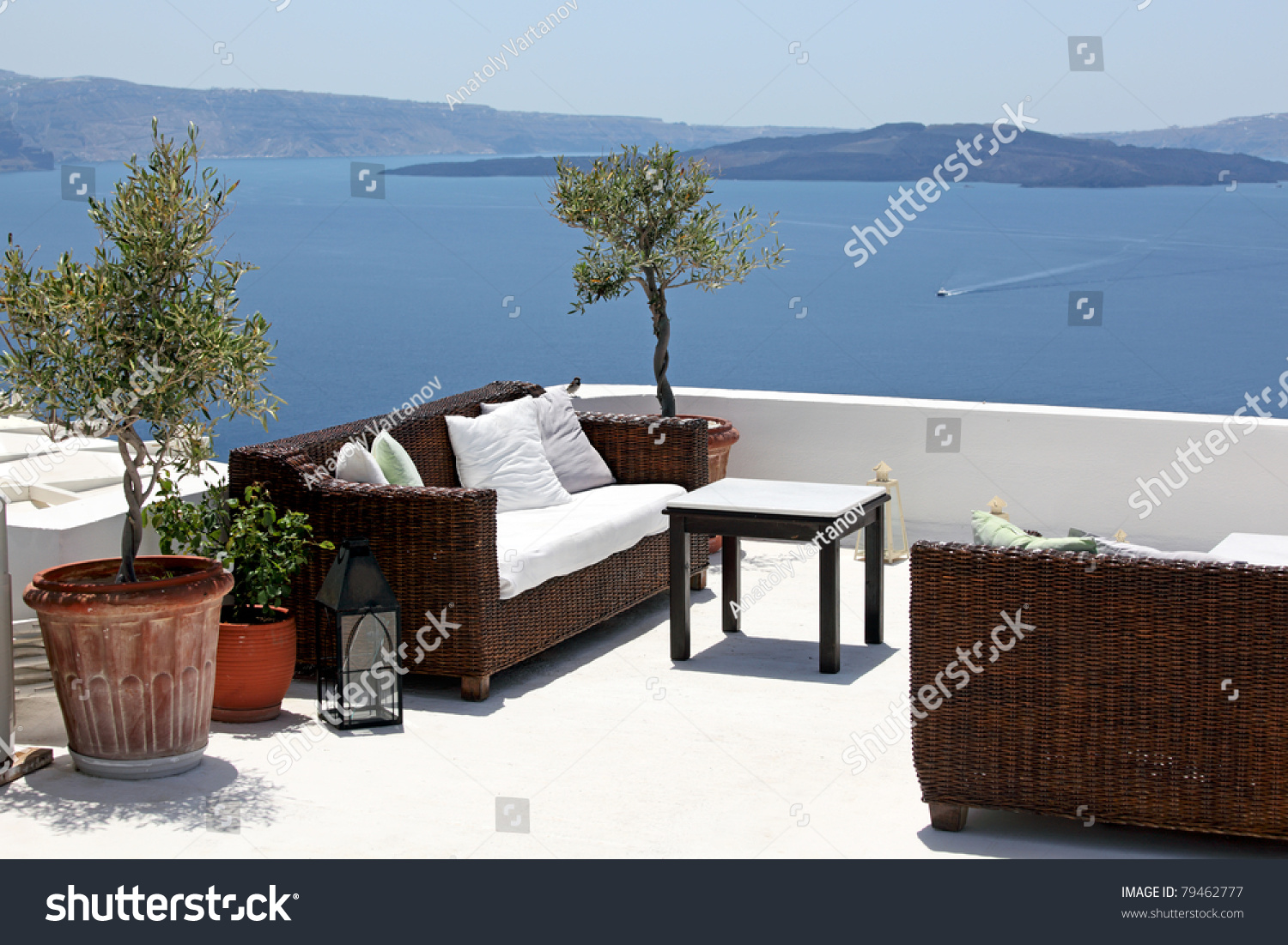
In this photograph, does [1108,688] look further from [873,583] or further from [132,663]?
[132,663]

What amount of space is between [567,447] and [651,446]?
1.13 ft

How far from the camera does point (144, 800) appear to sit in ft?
11.4

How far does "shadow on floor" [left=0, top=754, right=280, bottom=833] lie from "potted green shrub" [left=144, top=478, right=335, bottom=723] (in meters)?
0.40

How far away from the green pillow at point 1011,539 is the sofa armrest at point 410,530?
1526 mm

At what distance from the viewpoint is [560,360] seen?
37.6m

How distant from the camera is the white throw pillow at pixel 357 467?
455 centimetres

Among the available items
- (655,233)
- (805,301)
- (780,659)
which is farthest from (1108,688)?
(805,301)

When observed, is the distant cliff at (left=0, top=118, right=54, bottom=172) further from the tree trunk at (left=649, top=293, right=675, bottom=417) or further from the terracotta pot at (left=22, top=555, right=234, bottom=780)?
the terracotta pot at (left=22, top=555, right=234, bottom=780)

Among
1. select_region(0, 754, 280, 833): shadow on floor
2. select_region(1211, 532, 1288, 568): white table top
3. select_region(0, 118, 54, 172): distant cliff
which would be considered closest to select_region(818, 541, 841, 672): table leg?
select_region(1211, 532, 1288, 568): white table top

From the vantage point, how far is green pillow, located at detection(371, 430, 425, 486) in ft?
15.4

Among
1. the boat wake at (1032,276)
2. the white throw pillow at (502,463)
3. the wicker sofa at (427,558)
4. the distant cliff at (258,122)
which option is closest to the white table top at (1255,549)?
the wicker sofa at (427,558)

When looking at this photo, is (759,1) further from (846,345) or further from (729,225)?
(729,225)

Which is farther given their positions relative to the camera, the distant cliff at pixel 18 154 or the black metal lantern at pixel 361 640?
the distant cliff at pixel 18 154

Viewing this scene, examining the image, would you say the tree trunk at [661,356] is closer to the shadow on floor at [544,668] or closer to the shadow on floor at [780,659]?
the shadow on floor at [544,668]
